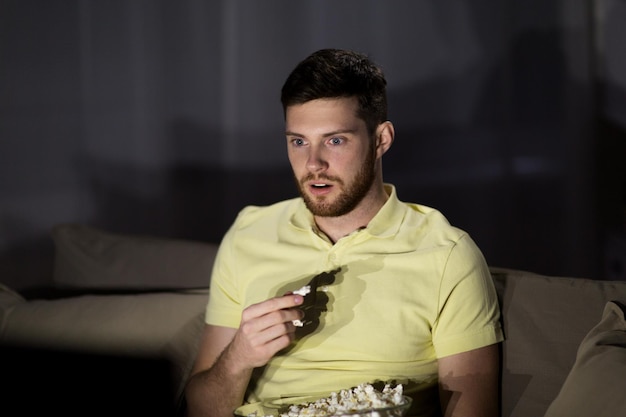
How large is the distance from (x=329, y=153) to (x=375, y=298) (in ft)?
1.02

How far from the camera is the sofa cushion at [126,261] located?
2234 millimetres

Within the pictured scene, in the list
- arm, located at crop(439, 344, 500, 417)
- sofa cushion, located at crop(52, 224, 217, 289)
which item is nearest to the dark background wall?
sofa cushion, located at crop(52, 224, 217, 289)

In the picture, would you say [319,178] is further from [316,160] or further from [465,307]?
[465,307]

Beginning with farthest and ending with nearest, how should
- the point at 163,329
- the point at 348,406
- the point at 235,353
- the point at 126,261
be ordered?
the point at 126,261 < the point at 163,329 < the point at 235,353 < the point at 348,406

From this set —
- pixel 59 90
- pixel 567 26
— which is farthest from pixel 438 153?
pixel 59 90

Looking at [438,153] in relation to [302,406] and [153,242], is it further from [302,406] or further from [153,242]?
[302,406]

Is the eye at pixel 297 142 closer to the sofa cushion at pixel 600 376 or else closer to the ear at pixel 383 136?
the ear at pixel 383 136

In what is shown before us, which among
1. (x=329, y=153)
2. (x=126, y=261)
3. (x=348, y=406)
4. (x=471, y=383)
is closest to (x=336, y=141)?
(x=329, y=153)

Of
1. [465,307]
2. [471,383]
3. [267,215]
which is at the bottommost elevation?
[471,383]

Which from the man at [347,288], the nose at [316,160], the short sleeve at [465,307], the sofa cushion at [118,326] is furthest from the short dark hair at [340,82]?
the sofa cushion at [118,326]

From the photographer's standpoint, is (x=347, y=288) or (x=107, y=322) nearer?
(x=347, y=288)

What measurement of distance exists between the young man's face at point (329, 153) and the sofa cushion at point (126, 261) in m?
0.54

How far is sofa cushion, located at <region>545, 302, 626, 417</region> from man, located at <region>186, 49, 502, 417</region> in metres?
0.20

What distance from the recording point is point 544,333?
166 cm
